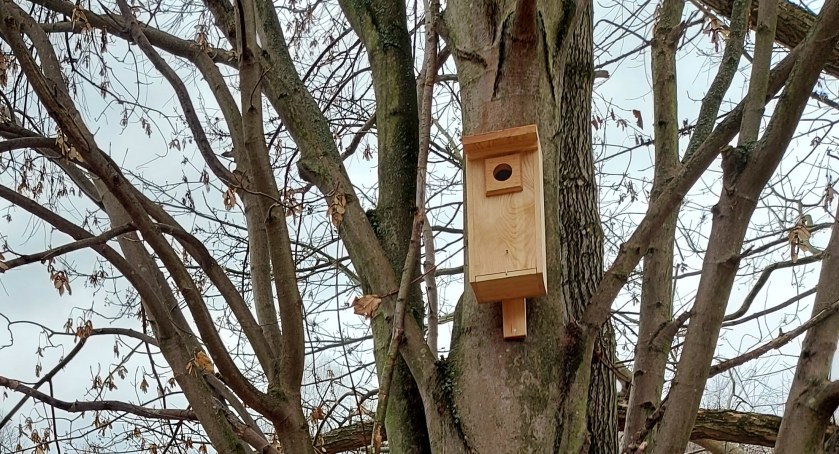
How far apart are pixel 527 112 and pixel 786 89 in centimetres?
56

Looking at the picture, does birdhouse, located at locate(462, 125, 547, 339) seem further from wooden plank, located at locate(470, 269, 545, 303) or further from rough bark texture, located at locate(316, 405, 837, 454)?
rough bark texture, located at locate(316, 405, 837, 454)

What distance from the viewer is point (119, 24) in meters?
2.48

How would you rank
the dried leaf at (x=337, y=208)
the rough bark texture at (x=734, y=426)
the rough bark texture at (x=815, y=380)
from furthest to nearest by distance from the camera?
the rough bark texture at (x=734, y=426) < the rough bark texture at (x=815, y=380) < the dried leaf at (x=337, y=208)

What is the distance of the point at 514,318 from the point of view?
5.70 ft

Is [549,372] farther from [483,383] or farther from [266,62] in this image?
[266,62]

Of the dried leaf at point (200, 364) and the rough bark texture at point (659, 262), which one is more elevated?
the rough bark texture at point (659, 262)

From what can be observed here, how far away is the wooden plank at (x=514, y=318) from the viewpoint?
1724 millimetres

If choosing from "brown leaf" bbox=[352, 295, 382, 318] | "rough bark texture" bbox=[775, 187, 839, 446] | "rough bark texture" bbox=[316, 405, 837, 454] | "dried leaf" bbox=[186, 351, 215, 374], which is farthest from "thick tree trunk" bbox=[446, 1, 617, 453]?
"rough bark texture" bbox=[316, 405, 837, 454]

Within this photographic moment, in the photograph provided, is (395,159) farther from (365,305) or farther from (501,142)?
(365,305)

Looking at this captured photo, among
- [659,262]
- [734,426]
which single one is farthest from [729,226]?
[734,426]

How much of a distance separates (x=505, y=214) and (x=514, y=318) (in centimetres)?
23

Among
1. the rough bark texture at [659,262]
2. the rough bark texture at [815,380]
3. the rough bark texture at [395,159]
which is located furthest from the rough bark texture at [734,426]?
the rough bark texture at [395,159]

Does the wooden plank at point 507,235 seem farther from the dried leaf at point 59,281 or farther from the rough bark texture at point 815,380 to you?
the dried leaf at point 59,281

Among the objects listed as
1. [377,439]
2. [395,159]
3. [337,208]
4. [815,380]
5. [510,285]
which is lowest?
[377,439]
